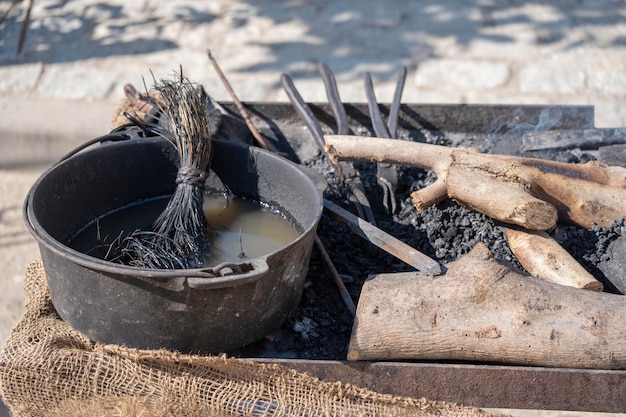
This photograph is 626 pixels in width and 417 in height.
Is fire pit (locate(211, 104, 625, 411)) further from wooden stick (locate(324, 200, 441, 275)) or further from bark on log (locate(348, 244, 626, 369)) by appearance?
wooden stick (locate(324, 200, 441, 275))

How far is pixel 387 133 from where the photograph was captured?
295 centimetres

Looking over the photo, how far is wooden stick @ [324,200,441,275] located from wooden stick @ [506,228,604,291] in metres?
0.35

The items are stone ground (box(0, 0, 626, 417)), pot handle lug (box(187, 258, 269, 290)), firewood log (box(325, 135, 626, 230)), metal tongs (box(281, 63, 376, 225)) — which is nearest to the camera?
pot handle lug (box(187, 258, 269, 290))

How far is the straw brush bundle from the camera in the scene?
81.1 inches

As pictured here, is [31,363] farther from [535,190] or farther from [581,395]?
[535,190]

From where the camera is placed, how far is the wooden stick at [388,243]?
208cm

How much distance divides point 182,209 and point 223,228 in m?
0.17

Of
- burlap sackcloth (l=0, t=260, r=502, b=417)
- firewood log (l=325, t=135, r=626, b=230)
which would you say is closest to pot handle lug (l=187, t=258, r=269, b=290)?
burlap sackcloth (l=0, t=260, r=502, b=417)

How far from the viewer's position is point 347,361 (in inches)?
76.6

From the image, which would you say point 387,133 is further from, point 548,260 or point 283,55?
point 283,55

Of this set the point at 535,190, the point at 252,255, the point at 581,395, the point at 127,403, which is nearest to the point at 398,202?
the point at 535,190

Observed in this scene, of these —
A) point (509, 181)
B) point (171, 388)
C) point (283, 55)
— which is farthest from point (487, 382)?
point (283, 55)

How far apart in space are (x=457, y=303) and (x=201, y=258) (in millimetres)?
751

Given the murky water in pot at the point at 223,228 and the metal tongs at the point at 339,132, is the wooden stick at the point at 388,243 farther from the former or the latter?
the metal tongs at the point at 339,132
